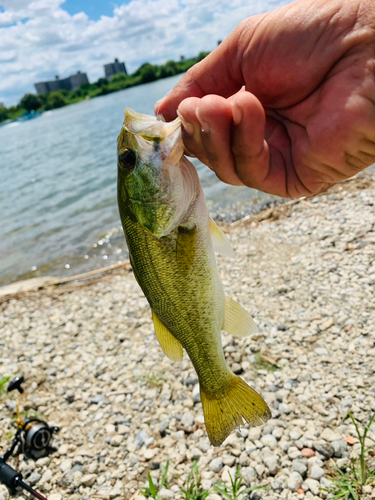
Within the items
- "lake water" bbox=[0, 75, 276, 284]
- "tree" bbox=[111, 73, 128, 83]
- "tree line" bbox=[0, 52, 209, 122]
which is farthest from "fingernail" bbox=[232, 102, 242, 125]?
"tree" bbox=[111, 73, 128, 83]

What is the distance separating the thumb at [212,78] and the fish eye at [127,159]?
74 cm

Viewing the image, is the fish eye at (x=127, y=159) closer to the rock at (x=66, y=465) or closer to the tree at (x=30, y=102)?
the rock at (x=66, y=465)

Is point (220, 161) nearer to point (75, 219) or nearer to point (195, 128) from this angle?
point (195, 128)

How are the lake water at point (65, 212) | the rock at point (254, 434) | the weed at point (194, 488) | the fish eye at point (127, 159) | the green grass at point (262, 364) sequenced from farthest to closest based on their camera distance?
the lake water at point (65, 212), the green grass at point (262, 364), the rock at point (254, 434), the weed at point (194, 488), the fish eye at point (127, 159)

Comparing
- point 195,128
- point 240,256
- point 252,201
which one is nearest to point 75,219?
point 252,201

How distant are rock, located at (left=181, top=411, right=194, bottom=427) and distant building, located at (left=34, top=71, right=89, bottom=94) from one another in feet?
488

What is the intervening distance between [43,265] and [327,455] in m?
9.70

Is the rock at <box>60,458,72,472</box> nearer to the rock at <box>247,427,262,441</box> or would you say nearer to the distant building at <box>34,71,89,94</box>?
the rock at <box>247,427,262,441</box>

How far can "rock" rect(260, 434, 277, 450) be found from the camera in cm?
362

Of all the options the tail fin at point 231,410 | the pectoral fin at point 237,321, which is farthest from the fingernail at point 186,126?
the tail fin at point 231,410

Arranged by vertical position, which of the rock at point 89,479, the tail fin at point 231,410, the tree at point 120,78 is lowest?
the rock at point 89,479

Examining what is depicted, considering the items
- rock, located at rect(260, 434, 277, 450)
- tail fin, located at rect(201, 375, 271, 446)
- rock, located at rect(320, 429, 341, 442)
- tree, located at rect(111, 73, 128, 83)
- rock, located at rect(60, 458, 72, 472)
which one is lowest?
rock, located at rect(60, 458, 72, 472)

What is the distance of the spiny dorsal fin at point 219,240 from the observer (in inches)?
96.8

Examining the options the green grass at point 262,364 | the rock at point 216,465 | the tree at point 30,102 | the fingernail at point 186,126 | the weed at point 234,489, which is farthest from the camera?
the tree at point 30,102
